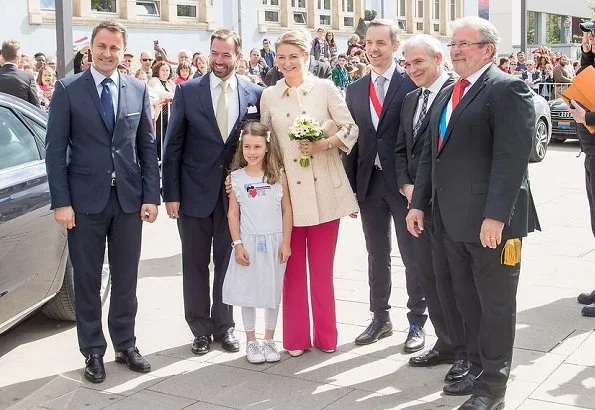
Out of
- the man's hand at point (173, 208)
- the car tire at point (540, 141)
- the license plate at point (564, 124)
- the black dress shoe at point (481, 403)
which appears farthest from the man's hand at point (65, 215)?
the license plate at point (564, 124)

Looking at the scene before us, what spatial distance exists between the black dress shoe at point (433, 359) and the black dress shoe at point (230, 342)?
1.17 metres

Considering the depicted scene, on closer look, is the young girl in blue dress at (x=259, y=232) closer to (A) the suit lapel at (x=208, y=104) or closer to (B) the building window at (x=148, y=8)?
(A) the suit lapel at (x=208, y=104)

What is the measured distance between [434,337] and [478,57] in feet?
7.31

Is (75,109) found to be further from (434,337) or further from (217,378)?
(434,337)

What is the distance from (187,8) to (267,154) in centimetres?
2480

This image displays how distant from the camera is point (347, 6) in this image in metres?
39.8

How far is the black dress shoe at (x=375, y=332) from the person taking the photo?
609 centimetres

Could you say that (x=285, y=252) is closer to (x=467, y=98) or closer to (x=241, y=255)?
(x=241, y=255)

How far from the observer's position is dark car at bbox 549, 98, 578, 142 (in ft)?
62.5

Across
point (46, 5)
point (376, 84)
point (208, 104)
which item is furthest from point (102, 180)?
point (46, 5)

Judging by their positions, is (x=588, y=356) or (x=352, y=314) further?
(x=352, y=314)

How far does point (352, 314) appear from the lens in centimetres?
684

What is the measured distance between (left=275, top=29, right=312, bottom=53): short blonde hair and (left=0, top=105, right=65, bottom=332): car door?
1.82 metres

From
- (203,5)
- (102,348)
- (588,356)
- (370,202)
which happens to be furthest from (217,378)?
(203,5)
